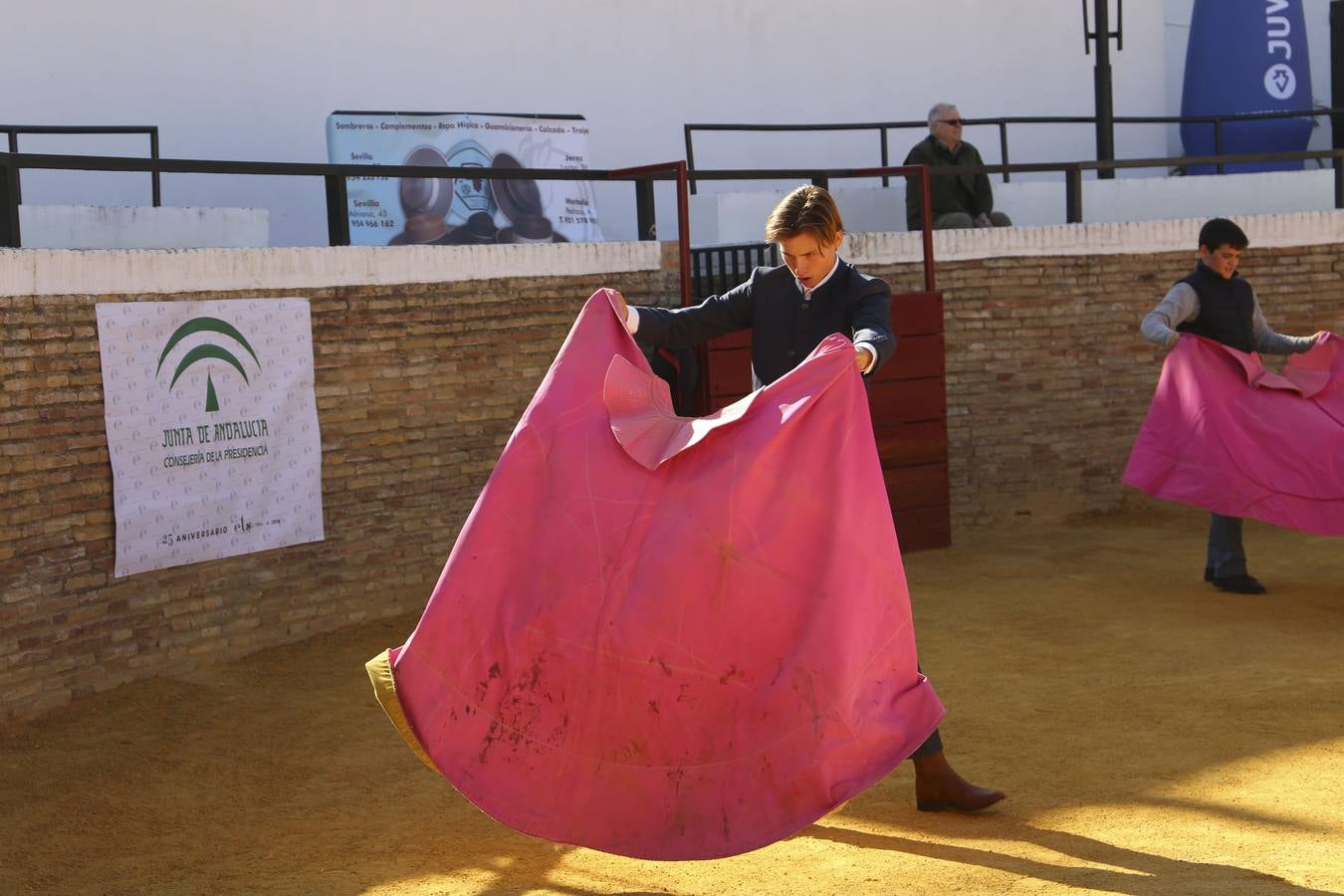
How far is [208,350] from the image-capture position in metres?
7.36

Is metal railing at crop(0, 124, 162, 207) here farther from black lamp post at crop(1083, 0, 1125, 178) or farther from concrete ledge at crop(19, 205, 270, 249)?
black lamp post at crop(1083, 0, 1125, 178)

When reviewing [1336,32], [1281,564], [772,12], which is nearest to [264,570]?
[1281,564]

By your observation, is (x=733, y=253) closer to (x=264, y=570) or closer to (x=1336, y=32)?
(x=264, y=570)

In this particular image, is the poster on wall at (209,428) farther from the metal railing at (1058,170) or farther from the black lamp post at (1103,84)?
the black lamp post at (1103,84)

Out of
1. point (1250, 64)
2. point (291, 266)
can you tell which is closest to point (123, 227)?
point (291, 266)

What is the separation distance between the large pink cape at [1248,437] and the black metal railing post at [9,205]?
542cm

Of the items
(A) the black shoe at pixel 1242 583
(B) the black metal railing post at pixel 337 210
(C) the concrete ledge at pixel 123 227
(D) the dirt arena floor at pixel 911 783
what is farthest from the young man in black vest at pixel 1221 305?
(C) the concrete ledge at pixel 123 227

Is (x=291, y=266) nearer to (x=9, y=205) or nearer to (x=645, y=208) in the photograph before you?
(x=9, y=205)

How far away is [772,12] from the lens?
46.8 feet

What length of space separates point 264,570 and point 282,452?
22.5 inches

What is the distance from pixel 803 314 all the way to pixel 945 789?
4.84 feet

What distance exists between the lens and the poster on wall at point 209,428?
7.02 metres

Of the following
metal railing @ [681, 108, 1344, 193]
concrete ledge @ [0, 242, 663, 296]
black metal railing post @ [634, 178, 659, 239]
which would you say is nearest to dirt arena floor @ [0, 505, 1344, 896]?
concrete ledge @ [0, 242, 663, 296]

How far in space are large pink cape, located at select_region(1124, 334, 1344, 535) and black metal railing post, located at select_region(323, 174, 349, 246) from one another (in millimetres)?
4215
